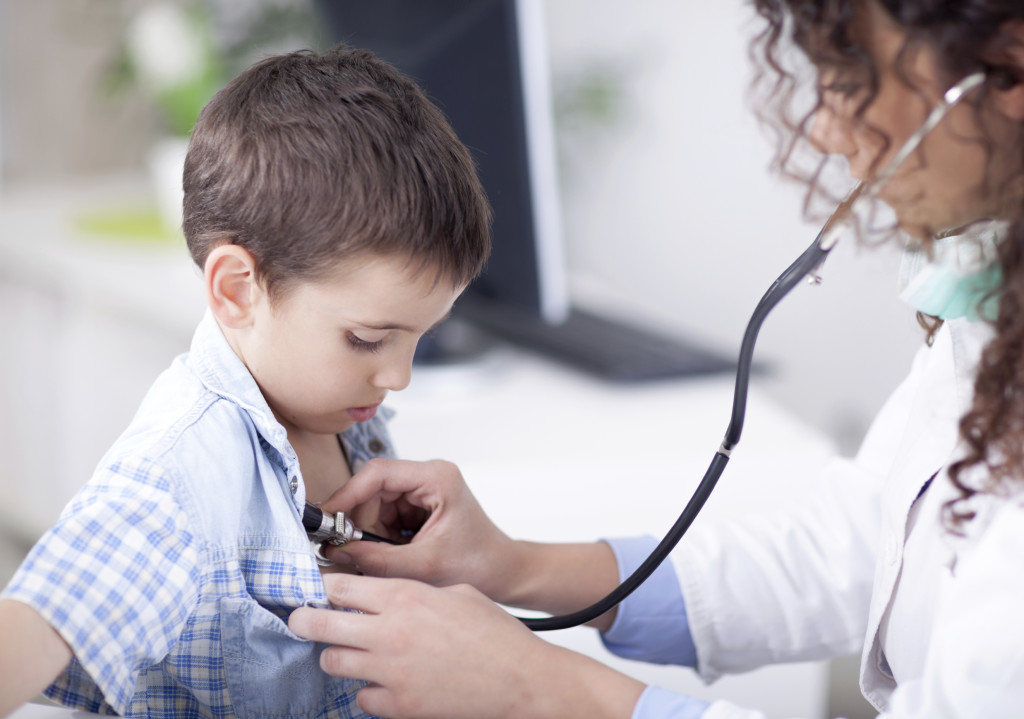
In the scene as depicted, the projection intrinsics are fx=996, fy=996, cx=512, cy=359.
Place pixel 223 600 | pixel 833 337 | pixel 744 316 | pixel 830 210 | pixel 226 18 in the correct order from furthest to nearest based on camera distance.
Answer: pixel 226 18 → pixel 744 316 → pixel 833 337 → pixel 830 210 → pixel 223 600

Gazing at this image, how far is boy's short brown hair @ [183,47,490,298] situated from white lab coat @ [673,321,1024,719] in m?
0.40

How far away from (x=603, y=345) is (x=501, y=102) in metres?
0.45

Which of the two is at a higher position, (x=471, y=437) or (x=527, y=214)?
(x=527, y=214)

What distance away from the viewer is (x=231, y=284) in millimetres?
710

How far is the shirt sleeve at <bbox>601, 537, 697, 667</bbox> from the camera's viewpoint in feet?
3.05

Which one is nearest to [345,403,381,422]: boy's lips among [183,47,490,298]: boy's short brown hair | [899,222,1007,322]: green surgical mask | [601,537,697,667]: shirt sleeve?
[183,47,490,298]: boy's short brown hair

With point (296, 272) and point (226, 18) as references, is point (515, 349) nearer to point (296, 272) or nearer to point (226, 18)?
point (296, 272)

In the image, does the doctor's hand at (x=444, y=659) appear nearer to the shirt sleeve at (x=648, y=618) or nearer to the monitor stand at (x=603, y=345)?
the shirt sleeve at (x=648, y=618)

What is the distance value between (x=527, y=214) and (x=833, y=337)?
0.96 meters

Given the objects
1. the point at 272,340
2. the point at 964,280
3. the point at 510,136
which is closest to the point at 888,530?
the point at 964,280

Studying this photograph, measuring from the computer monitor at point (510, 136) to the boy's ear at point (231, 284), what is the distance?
0.67 metres

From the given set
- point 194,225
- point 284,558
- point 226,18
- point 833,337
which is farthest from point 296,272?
point 226,18

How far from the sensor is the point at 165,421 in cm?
68

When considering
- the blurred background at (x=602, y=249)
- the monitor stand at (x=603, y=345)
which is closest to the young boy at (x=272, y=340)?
the monitor stand at (x=603, y=345)
